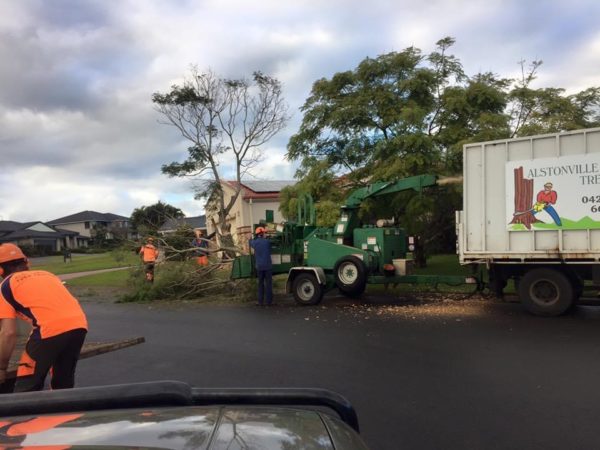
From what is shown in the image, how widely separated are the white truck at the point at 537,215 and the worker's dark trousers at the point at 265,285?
4972mm

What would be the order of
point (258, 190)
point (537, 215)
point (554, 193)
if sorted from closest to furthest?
1. point (554, 193)
2. point (537, 215)
3. point (258, 190)

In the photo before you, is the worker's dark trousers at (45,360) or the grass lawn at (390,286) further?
the grass lawn at (390,286)

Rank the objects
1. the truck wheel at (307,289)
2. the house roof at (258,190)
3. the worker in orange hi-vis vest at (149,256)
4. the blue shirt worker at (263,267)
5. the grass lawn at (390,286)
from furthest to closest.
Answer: the house roof at (258,190)
the worker in orange hi-vis vest at (149,256)
the grass lawn at (390,286)
the blue shirt worker at (263,267)
the truck wheel at (307,289)

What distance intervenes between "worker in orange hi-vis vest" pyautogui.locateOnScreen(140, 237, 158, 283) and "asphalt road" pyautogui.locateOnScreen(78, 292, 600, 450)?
3719mm

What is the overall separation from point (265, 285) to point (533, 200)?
6.76 meters

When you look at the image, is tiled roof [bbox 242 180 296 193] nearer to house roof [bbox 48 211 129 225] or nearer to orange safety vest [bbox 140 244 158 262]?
orange safety vest [bbox 140 244 158 262]

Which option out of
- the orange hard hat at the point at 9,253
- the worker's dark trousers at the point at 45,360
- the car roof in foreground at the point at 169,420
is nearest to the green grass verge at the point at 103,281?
the orange hard hat at the point at 9,253

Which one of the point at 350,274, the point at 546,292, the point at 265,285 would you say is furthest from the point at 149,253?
the point at 546,292

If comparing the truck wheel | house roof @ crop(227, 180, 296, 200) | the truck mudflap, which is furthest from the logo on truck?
house roof @ crop(227, 180, 296, 200)

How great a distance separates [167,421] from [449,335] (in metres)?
7.15

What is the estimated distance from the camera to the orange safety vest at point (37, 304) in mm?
3895

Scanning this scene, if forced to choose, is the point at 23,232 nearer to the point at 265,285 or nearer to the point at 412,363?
the point at 265,285

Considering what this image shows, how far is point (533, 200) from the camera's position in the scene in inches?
402

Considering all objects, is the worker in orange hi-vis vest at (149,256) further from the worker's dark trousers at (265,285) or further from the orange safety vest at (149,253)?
the worker's dark trousers at (265,285)
